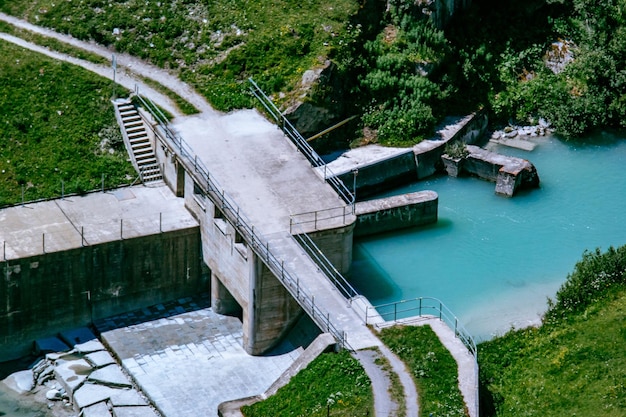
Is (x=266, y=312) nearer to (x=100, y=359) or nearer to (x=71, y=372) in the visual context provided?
(x=100, y=359)

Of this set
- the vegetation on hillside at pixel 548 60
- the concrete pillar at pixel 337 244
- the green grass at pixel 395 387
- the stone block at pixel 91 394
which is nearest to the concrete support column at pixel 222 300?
the concrete pillar at pixel 337 244

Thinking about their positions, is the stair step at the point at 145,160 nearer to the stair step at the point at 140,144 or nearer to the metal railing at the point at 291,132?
the stair step at the point at 140,144

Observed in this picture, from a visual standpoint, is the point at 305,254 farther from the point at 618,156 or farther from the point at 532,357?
the point at 618,156

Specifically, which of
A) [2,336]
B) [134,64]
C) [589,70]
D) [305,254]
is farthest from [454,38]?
[2,336]

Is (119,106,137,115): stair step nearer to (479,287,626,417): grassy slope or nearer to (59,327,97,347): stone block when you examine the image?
(59,327,97,347): stone block

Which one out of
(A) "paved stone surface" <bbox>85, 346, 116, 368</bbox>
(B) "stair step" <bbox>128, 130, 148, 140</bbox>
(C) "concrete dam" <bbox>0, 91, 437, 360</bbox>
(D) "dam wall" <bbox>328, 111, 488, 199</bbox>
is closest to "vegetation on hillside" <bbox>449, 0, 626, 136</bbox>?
(D) "dam wall" <bbox>328, 111, 488, 199</bbox>

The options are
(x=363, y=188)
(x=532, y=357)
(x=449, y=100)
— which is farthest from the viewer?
(x=449, y=100)

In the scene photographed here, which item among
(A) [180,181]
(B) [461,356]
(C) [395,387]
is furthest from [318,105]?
(C) [395,387]
